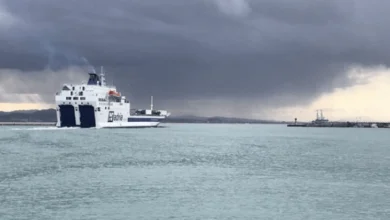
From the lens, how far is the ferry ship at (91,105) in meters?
104

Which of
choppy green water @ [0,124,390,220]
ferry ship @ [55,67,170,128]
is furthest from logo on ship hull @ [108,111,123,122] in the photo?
choppy green water @ [0,124,390,220]

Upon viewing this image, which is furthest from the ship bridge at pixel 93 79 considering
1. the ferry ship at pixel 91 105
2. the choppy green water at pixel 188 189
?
the choppy green water at pixel 188 189

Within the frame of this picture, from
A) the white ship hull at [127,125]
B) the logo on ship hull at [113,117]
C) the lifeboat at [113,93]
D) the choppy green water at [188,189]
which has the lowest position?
the choppy green water at [188,189]

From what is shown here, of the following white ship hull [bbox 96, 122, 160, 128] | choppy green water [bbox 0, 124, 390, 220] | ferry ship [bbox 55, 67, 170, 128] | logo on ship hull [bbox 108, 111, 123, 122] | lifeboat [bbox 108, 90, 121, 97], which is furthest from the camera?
lifeboat [bbox 108, 90, 121, 97]

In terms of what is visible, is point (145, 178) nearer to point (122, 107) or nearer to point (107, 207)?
point (107, 207)

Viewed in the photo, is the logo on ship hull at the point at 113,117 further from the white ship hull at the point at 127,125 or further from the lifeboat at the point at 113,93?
the lifeboat at the point at 113,93

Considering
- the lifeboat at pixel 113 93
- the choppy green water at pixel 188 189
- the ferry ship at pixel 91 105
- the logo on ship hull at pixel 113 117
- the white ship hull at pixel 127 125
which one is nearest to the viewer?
the choppy green water at pixel 188 189

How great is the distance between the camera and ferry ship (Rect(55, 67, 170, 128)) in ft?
343

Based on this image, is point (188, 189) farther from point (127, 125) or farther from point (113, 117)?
point (127, 125)

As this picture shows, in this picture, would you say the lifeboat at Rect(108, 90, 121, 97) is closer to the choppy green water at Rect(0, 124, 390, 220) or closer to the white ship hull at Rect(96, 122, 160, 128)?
the white ship hull at Rect(96, 122, 160, 128)

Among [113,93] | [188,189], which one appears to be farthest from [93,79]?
[188,189]

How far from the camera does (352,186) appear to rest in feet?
96.0

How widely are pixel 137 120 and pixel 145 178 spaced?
10523cm

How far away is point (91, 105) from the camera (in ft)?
346
